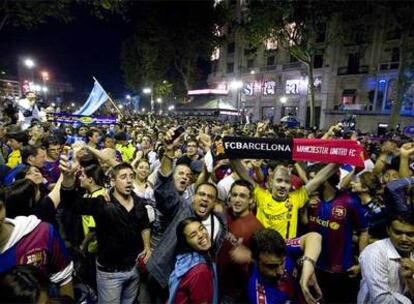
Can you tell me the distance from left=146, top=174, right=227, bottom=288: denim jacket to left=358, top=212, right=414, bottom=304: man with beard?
55.4 inches

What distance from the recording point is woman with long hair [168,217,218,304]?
248cm

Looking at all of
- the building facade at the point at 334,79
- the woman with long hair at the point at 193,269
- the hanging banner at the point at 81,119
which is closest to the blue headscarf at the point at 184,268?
the woman with long hair at the point at 193,269

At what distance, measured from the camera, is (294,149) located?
9.75 feet

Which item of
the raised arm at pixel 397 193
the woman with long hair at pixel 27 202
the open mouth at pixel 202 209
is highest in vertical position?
the raised arm at pixel 397 193

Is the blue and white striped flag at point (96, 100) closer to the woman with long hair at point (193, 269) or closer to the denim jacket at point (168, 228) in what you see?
the denim jacket at point (168, 228)

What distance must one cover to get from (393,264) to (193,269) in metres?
1.52

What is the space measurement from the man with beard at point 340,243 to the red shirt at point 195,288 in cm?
202

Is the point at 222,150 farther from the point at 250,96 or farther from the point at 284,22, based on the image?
the point at 250,96

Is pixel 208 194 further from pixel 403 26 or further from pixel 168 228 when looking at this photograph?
pixel 403 26

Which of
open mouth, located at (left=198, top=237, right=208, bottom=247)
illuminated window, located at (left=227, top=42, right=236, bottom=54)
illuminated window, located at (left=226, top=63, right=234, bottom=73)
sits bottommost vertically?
open mouth, located at (left=198, top=237, right=208, bottom=247)

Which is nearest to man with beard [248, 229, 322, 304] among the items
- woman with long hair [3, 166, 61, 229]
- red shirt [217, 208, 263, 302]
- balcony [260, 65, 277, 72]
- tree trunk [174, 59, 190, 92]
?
red shirt [217, 208, 263, 302]

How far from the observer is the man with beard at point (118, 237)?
3.32 meters

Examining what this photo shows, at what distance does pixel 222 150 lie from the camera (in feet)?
10.4

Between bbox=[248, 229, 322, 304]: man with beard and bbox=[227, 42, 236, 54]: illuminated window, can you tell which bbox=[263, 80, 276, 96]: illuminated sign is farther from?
bbox=[248, 229, 322, 304]: man with beard
